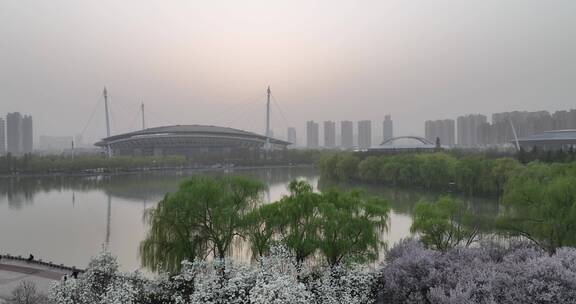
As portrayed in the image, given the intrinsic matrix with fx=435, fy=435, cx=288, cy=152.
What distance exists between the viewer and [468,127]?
83750mm

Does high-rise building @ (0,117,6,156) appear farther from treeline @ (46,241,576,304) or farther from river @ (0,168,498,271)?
treeline @ (46,241,576,304)

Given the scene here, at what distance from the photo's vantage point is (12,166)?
3625 centimetres

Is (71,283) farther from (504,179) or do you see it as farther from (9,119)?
(9,119)

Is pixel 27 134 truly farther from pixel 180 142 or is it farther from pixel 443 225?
pixel 443 225

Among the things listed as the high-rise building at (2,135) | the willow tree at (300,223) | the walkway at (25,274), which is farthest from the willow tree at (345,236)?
the high-rise building at (2,135)

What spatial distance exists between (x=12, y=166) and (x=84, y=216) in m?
25.6

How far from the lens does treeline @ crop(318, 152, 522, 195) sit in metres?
19.2

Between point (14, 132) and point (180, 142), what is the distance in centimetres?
5681

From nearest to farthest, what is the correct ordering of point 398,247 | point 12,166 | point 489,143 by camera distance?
point 398,247, point 12,166, point 489,143

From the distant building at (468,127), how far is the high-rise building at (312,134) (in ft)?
137

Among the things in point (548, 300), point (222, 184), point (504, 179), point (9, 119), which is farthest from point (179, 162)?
point (9, 119)

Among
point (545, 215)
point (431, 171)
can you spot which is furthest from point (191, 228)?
point (431, 171)

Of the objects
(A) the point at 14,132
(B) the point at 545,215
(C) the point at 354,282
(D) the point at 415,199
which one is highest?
(A) the point at 14,132

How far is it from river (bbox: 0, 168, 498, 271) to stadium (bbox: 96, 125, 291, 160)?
3243cm
